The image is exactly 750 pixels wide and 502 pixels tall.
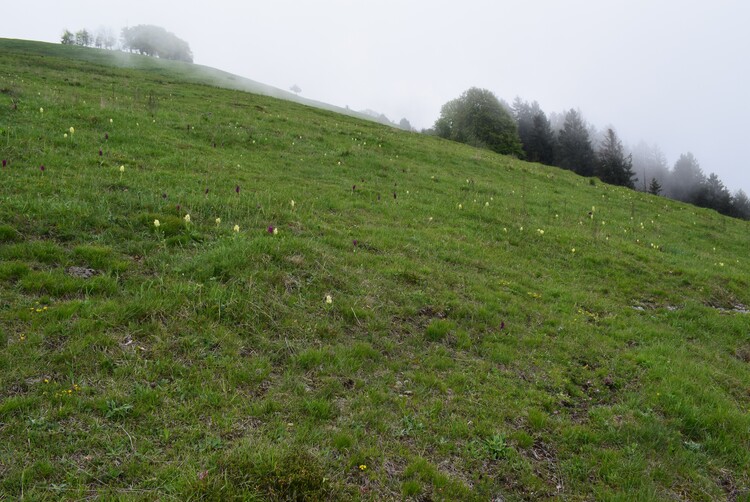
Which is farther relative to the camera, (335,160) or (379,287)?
(335,160)

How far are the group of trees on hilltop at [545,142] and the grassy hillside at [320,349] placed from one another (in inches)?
2319

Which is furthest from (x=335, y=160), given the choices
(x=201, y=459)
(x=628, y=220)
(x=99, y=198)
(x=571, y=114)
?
(x=571, y=114)

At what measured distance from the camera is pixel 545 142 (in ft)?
290

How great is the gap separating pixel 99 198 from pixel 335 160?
13.4 m

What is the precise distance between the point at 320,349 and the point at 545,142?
303 ft

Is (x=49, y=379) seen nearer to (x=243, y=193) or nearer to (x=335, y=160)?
(x=243, y=193)

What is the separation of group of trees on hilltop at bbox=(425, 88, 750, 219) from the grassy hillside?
193 ft

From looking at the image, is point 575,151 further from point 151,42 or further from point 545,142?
point 151,42

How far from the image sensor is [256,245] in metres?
8.78

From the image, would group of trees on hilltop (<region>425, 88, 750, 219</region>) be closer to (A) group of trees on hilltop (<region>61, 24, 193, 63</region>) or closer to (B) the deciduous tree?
(B) the deciduous tree

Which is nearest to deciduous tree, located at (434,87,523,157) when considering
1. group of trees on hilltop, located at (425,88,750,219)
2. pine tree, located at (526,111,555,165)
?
group of trees on hilltop, located at (425,88,750,219)

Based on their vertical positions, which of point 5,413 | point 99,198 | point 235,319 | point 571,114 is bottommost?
point 5,413

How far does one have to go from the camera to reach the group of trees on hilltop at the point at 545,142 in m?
74.4

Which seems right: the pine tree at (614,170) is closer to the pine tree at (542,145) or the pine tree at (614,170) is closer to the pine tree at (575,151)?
the pine tree at (575,151)
